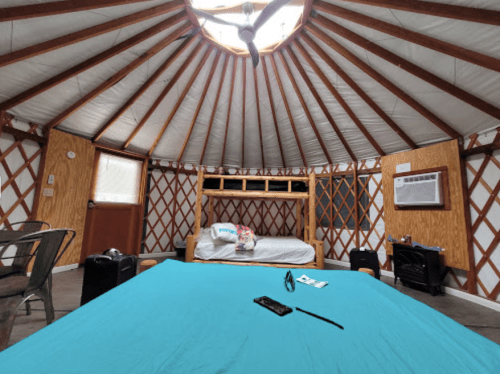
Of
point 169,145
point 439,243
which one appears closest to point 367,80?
point 439,243

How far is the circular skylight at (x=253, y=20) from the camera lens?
8.05 feet

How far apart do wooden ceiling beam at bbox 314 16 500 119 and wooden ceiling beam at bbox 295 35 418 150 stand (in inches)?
12.0

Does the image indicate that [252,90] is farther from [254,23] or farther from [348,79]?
[254,23]

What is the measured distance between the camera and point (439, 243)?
9.06 feet

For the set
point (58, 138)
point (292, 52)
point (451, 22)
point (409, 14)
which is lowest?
point (58, 138)

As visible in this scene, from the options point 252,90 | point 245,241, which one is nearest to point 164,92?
point 252,90

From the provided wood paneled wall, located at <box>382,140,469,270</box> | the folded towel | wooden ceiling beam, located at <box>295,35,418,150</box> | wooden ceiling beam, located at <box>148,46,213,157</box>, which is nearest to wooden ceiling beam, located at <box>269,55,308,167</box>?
wooden ceiling beam, located at <box>295,35,418,150</box>

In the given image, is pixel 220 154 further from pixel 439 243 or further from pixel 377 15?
pixel 439 243

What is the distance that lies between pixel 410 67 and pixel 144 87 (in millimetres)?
3274

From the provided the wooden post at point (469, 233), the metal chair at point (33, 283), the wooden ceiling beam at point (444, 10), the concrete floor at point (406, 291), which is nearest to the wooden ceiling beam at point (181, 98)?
the wooden ceiling beam at point (444, 10)

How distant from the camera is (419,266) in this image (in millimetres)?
2668

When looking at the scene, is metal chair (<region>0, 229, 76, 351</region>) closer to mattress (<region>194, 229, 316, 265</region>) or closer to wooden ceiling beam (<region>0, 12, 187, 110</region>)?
mattress (<region>194, 229, 316, 265</region>)

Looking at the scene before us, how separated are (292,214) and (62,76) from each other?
170 inches

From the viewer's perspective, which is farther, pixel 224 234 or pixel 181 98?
pixel 181 98
